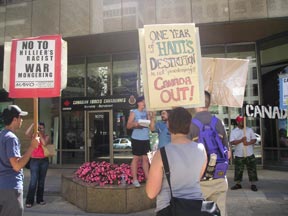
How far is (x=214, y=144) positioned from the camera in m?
4.00

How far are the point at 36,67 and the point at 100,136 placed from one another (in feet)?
30.7

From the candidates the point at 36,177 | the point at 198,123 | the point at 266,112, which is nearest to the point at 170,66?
the point at 198,123

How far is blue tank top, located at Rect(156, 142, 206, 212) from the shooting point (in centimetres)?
291

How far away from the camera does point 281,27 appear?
11.4m

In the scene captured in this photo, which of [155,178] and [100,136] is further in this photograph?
[100,136]

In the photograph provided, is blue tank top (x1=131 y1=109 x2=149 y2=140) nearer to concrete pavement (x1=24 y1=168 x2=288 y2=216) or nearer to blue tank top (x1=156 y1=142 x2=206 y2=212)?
concrete pavement (x1=24 y1=168 x2=288 y2=216)

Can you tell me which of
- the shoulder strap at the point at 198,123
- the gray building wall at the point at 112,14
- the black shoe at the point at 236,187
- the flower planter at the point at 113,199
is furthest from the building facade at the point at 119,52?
the shoulder strap at the point at 198,123

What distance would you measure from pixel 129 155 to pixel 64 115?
3.36 metres

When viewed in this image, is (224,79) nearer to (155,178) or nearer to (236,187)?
(155,178)

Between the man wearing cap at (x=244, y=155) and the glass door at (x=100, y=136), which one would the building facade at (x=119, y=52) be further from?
the man wearing cap at (x=244, y=155)

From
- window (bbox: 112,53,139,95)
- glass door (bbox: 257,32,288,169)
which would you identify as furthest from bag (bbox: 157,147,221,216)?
window (bbox: 112,53,139,95)

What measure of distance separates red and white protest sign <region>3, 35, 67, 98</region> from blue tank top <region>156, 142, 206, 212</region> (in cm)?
238

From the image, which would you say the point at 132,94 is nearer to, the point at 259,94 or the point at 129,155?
the point at 129,155

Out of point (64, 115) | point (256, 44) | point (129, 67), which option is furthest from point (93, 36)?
point (256, 44)
